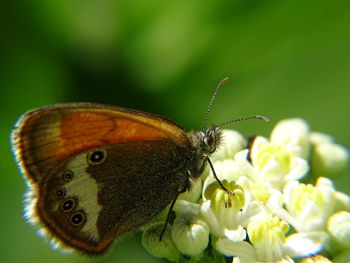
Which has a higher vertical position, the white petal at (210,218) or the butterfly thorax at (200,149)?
the butterfly thorax at (200,149)

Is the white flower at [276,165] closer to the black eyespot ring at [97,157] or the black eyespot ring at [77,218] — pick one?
the black eyespot ring at [97,157]

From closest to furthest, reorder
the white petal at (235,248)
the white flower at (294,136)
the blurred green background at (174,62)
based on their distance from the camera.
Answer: the white petal at (235,248), the white flower at (294,136), the blurred green background at (174,62)

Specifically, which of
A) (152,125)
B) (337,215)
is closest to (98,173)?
(152,125)

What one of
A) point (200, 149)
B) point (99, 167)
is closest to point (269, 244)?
point (200, 149)

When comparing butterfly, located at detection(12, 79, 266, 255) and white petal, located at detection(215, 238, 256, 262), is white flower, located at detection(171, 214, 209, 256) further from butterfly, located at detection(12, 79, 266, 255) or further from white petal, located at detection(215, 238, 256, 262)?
butterfly, located at detection(12, 79, 266, 255)

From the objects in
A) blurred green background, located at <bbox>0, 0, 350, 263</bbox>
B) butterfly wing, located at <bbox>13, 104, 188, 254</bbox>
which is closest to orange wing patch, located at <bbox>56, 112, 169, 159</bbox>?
butterfly wing, located at <bbox>13, 104, 188, 254</bbox>

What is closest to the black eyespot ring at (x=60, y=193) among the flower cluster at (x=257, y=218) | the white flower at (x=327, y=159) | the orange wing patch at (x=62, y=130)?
the orange wing patch at (x=62, y=130)

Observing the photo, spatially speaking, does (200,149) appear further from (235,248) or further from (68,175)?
(68,175)

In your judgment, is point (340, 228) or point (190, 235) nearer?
point (190, 235)
